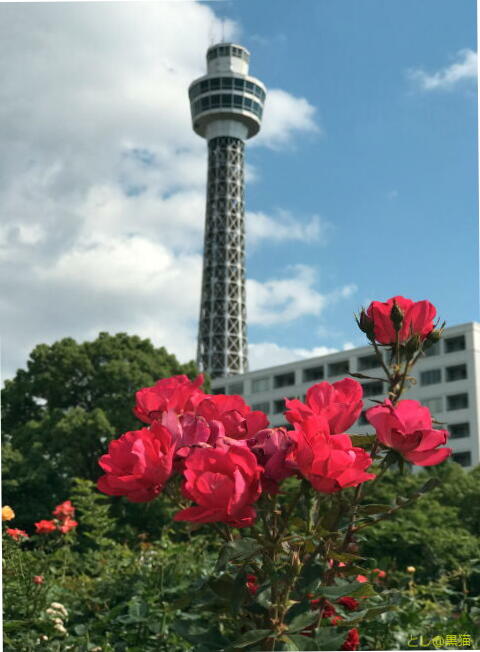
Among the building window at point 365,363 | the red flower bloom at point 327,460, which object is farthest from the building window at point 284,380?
the red flower bloom at point 327,460

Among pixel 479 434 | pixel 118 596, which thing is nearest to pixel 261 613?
pixel 118 596

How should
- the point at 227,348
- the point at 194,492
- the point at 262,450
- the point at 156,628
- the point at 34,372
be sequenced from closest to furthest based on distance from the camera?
1. the point at 194,492
2. the point at 262,450
3. the point at 156,628
4. the point at 34,372
5. the point at 227,348

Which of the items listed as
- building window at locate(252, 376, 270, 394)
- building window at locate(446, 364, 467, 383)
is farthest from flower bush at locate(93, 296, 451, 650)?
building window at locate(252, 376, 270, 394)

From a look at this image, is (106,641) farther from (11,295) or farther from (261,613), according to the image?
(261,613)

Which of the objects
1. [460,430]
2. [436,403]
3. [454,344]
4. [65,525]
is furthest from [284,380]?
[65,525]

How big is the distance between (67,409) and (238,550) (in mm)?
20567

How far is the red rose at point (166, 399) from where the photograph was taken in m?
1.50

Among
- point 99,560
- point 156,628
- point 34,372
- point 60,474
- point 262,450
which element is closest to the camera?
point 262,450

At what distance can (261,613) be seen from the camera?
1354 millimetres

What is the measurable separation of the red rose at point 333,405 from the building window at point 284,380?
45602 millimetres

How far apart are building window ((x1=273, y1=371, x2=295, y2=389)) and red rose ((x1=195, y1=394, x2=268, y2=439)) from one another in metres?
45.5

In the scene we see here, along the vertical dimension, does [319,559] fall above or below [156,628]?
above

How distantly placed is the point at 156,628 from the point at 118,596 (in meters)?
0.96

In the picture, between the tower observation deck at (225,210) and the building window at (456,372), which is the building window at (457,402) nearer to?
the building window at (456,372)
